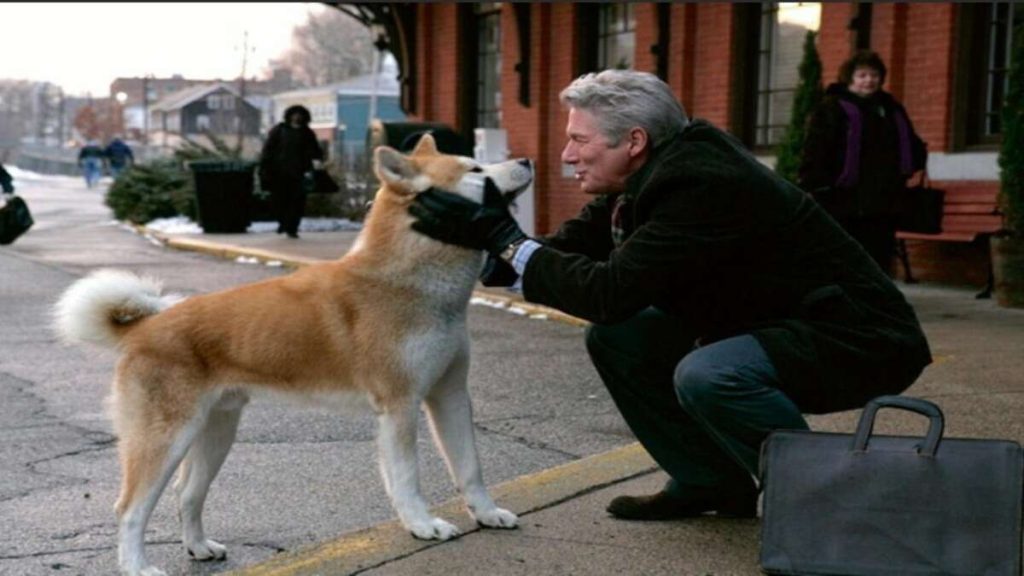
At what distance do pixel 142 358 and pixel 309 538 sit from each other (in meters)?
0.94

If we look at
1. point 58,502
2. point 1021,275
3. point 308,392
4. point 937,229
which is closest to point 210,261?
point 937,229

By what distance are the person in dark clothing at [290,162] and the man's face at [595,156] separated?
46.7ft

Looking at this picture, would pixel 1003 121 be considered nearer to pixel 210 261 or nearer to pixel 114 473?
pixel 114 473

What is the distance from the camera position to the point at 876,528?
3117 millimetres

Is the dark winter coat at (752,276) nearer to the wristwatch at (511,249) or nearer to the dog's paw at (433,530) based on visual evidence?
the wristwatch at (511,249)

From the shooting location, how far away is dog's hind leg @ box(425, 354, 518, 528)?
161 inches

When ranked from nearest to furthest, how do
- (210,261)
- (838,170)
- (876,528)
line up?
(876,528), (838,170), (210,261)

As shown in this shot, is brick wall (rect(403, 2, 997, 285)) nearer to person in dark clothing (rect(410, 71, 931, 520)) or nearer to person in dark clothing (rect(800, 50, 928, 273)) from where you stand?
person in dark clothing (rect(800, 50, 928, 273))

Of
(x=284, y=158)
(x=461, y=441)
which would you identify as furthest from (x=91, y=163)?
(x=461, y=441)

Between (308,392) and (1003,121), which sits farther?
(1003,121)

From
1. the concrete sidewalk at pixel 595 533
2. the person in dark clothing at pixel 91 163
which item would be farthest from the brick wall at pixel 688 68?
the person in dark clothing at pixel 91 163

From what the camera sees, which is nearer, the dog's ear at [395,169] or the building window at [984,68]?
the dog's ear at [395,169]

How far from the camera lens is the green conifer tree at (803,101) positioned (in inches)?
451

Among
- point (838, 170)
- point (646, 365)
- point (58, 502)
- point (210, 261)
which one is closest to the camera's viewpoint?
point (646, 365)
